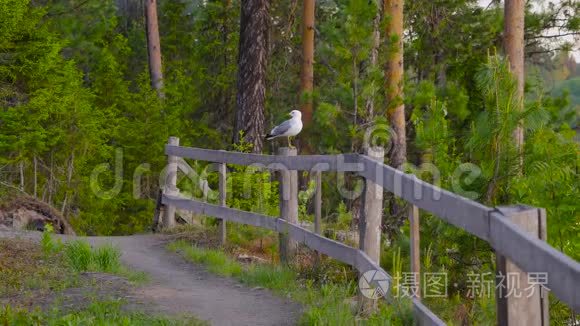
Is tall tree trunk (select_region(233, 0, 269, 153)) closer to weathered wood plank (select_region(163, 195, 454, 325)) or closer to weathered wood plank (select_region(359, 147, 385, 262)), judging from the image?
weathered wood plank (select_region(163, 195, 454, 325))

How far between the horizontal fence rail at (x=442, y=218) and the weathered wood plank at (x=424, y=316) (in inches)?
0.6

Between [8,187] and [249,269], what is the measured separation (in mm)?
8821

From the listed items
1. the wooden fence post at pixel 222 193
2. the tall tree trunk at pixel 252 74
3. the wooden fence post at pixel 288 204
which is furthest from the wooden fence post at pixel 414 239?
the tall tree trunk at pixel 252 74

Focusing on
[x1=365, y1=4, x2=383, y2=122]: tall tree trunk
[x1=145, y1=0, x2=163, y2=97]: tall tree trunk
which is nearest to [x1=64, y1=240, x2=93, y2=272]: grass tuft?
[x1=365, y1=4, x2=383, y2=122]: tall tree trunk

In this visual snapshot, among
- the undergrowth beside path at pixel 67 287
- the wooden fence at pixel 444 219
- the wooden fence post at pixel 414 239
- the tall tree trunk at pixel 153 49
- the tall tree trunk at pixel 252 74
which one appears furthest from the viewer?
the tall tree trunk at pixel 153 49

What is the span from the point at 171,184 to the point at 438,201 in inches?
359

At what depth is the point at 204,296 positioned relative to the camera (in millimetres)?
7535

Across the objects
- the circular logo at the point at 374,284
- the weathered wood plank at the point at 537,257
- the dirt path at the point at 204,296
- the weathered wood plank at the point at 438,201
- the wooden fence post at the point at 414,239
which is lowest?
the dirt path at the point at 204,296

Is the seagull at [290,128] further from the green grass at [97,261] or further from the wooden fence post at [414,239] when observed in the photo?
the wooden fence post at [414,239]

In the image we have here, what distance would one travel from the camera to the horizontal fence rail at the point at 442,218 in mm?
2789

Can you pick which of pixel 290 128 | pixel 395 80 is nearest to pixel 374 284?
pixel 290 128

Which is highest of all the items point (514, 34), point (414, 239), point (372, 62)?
point (514, 34)

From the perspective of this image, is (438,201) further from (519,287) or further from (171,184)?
(171,184)

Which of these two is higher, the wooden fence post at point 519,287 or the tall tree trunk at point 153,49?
the tall tree trunk at point 153,49
